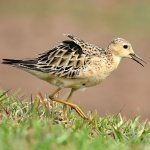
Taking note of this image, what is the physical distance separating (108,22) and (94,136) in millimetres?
16596

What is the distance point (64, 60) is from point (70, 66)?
0.42ft

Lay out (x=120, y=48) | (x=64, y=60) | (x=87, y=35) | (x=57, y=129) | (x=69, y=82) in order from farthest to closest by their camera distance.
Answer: (x=87, y=35)
(x=120, y=48)
(x=64, y=60)
(x=69, y=82)
(x=57, y=129)

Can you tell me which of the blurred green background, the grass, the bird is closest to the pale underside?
the bird

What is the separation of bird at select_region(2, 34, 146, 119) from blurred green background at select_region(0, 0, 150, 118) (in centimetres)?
708

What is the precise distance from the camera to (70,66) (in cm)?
1070

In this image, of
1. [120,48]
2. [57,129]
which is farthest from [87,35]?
[57,129]

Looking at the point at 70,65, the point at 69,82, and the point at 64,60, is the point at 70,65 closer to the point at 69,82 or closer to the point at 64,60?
the point at 64,60

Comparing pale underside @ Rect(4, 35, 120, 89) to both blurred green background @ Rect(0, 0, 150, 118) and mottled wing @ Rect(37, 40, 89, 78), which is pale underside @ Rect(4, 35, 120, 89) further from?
blurred green background @ Rect(0, 0, 150, 118)

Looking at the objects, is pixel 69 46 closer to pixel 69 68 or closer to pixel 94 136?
pixel 69 68

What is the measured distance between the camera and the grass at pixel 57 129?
26.3 feet

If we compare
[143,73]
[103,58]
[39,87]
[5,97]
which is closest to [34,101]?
[5,97]

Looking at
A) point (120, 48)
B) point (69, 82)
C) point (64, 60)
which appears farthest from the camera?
point (120, 48)

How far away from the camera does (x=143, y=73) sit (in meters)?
21.2

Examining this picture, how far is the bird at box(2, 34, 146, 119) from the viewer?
10.5 meters
